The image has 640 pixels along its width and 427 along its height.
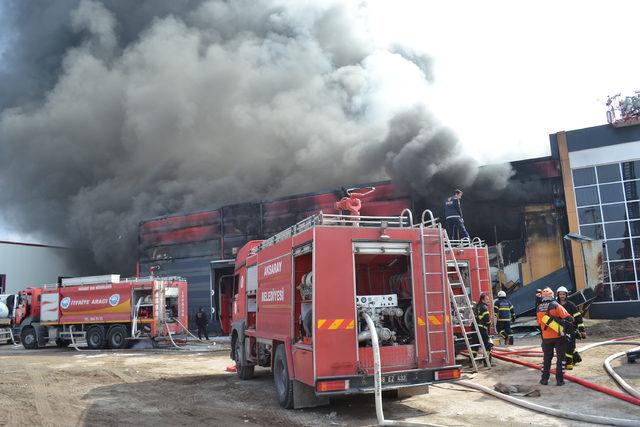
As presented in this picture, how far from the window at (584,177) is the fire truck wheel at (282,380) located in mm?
14401

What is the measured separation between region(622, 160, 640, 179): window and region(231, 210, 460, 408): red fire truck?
13731mm

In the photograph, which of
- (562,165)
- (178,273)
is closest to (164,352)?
(178,273)

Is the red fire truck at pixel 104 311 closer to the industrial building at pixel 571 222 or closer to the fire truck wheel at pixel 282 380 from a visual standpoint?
the industrial building at pixel 571 222

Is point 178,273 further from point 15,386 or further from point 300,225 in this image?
point 300,225

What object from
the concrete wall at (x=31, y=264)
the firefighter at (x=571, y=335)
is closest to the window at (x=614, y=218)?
the firefighter at (x=571, y=335)

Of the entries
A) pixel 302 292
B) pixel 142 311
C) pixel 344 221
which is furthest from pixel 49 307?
pixel 344 221

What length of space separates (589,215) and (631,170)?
2014 mm

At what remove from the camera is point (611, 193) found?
56.4 feet

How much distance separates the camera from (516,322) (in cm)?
1485

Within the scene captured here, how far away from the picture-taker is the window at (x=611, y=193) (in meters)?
17.1

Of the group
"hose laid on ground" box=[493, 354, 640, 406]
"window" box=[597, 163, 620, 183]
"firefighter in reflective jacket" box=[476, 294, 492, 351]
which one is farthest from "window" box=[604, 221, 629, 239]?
"hose laid on ground" box=[493, 354, 640, 406]

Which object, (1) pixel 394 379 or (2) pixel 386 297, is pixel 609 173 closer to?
(2) pixel 386 297

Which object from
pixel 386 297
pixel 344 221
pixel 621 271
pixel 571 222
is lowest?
pixel 386 297

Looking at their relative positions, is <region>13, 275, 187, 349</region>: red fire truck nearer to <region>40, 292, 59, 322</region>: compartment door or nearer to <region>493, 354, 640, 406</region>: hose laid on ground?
<region>40, 292, 59, 322</region>: compartment door
